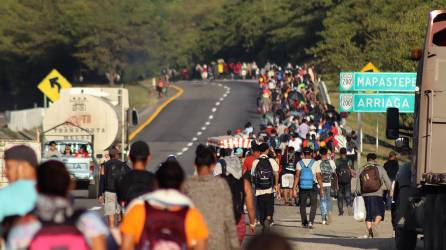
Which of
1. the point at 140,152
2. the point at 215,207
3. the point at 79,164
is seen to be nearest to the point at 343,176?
the point at 79,164

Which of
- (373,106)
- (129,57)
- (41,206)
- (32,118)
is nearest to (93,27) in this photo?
(129,57)

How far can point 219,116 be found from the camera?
73.9m

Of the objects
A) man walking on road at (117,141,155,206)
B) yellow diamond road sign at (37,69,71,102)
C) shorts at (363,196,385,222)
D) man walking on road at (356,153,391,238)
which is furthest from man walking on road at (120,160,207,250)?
yellow diamond road sign at (37,69,71,102)

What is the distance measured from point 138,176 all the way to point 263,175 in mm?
11710

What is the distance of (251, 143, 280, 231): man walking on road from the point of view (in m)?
23.7

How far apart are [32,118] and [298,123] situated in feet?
75.6

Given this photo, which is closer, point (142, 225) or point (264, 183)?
point (142, 225)

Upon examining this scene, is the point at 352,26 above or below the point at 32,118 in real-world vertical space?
above

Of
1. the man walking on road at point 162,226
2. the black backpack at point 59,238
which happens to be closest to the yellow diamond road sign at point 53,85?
the man walking on road at point 162,226

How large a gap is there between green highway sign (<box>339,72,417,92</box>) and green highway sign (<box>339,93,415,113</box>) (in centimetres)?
38

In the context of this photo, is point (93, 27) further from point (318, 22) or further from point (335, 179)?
point (335, 179)

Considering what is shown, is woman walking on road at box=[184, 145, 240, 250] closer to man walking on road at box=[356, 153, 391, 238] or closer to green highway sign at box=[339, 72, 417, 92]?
man walking on road at box=[356, 153, 391, 238]

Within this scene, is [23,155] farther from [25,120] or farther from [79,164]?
[25,120]

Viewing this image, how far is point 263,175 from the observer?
2369 centimetres
